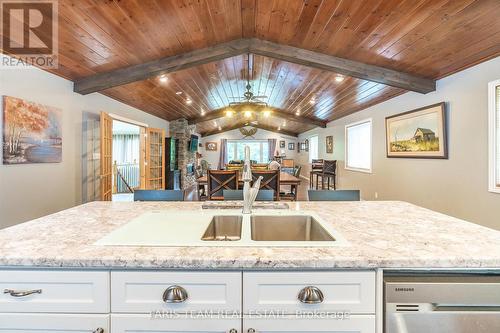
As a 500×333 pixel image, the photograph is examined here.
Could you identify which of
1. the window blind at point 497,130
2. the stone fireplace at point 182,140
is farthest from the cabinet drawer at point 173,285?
the stone fireplace at point 182,140

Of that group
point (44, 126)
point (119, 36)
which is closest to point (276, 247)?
point (119, 36)

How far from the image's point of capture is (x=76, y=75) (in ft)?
10.8

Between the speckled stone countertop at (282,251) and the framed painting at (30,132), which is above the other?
the framed painting at (30,132)

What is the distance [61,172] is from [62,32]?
1694 mm

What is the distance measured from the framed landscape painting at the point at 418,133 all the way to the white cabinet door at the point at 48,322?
381cm

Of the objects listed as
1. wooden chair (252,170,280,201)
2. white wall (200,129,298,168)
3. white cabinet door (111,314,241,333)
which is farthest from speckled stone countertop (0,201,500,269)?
white wall (200,129,298,168)

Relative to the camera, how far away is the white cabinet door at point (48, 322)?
0.94 m

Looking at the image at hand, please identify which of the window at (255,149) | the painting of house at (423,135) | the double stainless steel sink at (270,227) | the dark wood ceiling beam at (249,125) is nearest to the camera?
the double stainless steel sink at (270,227)

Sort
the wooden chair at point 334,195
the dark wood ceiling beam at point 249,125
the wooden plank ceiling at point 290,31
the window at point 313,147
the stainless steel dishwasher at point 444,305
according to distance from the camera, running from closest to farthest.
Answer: the stainless steel dishwasher at point 444,305 < the wooden plank ceiling at point 290,31 < the wooden chair at point 334,195 < the window at point 313,147 < the dark wood ceiling beam at point 249,125

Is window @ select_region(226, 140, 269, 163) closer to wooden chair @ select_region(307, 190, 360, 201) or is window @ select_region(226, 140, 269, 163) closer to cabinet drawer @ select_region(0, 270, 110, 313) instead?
wooden chair @ select_region(307, 190, 360, 201)

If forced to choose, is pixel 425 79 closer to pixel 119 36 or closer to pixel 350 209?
pixel 350 209

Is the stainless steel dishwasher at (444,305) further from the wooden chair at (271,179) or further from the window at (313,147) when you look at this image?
the window at (313,147)

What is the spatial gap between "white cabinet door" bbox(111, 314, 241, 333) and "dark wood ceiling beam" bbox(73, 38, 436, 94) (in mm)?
3092

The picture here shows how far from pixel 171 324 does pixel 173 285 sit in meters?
0.14
